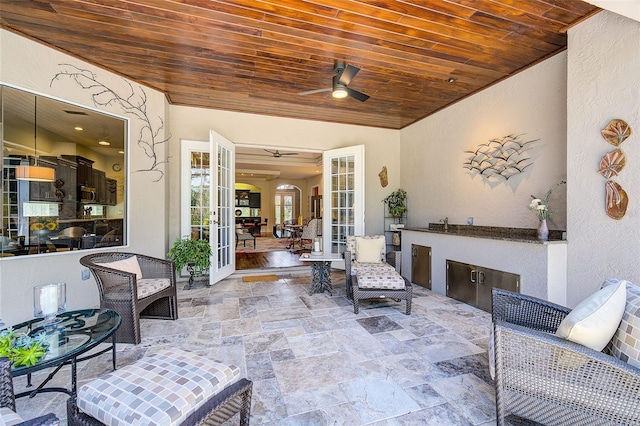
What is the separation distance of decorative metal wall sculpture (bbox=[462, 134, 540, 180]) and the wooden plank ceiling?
86 centimetres

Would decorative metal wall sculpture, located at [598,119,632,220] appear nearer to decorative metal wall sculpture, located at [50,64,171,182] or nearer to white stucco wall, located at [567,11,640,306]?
white stucco wall, located at [567,11,640,306]

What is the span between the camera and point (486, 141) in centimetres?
402

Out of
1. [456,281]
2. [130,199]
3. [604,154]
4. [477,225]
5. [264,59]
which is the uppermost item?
[264,59]

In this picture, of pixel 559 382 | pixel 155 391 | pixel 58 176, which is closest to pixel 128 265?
pixel 58 176

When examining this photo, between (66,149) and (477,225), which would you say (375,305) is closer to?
(477,225)

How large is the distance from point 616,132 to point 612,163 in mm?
258

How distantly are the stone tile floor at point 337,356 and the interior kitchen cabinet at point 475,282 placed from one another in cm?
14

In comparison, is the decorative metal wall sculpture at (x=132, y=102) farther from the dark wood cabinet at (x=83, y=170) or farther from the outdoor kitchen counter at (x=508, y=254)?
the outdoor kitchen counter at (x=508, y=254)

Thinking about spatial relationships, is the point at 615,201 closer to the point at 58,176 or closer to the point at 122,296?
the point at 122,296

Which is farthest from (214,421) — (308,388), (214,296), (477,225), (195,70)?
(477,225)

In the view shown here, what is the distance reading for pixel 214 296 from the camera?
13.0ft

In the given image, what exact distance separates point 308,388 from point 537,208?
2.94 metres

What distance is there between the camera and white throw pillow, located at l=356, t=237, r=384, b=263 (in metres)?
4.09

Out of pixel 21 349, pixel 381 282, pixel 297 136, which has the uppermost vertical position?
pixel 297 136
